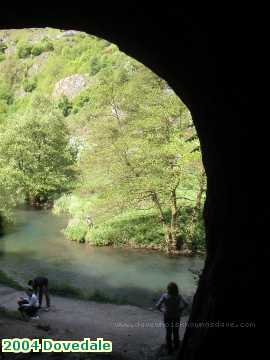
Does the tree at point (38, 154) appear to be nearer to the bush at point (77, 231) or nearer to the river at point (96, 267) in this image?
the bush at point (77, 231)

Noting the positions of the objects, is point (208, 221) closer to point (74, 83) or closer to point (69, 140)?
point (69, 140)

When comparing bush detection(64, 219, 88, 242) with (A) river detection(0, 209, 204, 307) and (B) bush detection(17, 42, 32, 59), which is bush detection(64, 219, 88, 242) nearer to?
(A) river detection(0, 209, 204, 307)

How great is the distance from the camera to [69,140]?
50281 millimetres

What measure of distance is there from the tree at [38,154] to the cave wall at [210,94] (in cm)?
3347

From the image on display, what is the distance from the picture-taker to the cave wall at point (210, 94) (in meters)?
4.91

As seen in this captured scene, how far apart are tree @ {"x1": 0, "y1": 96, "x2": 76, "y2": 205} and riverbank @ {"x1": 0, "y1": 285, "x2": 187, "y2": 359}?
78.1 feet

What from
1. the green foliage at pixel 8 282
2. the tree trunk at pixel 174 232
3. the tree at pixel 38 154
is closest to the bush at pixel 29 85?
the tree at pixel 38 154

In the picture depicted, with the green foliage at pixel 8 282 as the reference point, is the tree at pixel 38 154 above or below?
above

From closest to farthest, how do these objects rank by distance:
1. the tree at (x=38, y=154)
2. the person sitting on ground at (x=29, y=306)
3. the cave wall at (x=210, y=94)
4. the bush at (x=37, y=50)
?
the cave wall at (x=210, y=94)
the person sitting on ground at (x=29, y=306)
the tree at (x=38, y=154)
the bush at (x=37, y=50)

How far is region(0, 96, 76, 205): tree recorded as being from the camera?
41156 millimetres

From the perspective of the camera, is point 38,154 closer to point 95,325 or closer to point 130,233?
point 130,233

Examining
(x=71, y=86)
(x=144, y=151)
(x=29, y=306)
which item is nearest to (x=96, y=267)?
(x=144, y=151)

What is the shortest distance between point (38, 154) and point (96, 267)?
858 inches

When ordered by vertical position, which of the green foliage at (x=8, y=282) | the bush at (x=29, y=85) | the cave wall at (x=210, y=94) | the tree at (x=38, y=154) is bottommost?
the green foliage at (x=8, y=282)
